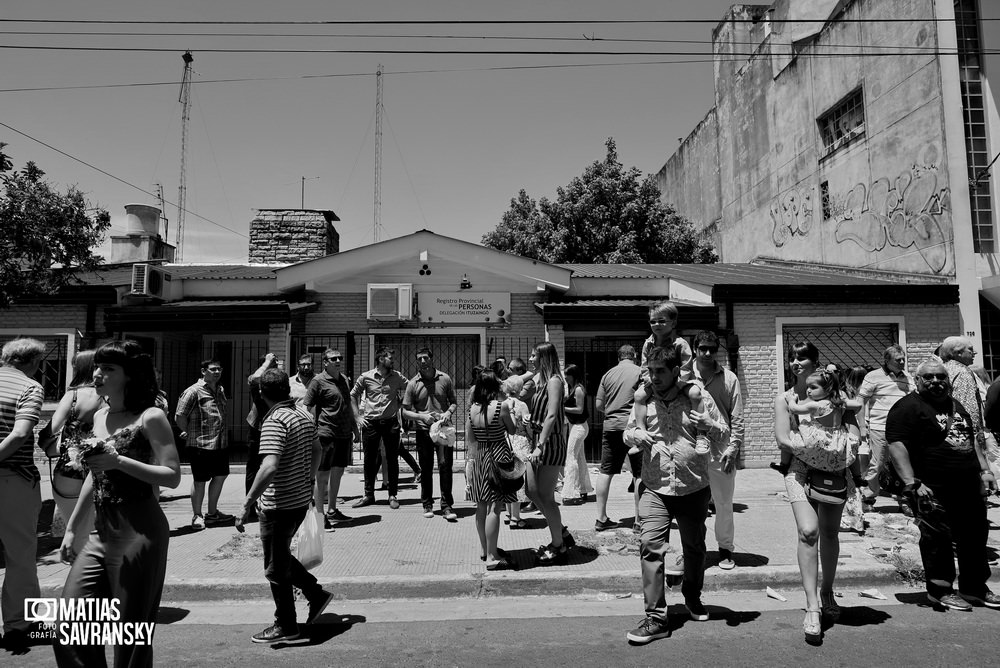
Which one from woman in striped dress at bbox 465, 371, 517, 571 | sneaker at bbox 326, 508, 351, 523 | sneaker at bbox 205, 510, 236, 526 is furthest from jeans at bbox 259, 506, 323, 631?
sneaker at bbox 205, 510, 236, 526

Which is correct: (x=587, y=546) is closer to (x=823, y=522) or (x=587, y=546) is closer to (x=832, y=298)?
(x=823, y=522)

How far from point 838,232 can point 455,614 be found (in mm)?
14630

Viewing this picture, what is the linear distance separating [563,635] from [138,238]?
53.8ft

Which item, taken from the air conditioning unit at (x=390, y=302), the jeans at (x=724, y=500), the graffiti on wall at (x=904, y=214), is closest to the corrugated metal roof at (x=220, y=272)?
the air conditioning unit at (x=390, y=302)

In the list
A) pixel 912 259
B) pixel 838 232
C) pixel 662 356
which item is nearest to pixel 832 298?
pixel 912 259

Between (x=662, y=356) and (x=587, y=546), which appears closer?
(x=662, y=356)

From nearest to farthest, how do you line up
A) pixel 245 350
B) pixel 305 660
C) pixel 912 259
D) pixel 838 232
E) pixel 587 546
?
pixel 305 660 → pixel 587 546 → pixel 912 259 → pixel 245 350 → pixel 838 232

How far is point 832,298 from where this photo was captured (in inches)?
432

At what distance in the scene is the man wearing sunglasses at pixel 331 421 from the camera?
682 centimetres

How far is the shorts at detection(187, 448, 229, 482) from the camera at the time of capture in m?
6.73

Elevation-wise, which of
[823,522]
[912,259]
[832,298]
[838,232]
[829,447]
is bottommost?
[823,522]

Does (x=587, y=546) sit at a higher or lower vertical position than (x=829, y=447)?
lower

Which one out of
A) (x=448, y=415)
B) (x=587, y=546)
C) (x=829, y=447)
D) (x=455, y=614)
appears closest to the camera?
(x=829, y=447)

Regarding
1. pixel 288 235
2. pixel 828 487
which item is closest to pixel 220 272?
pixel 288 235
